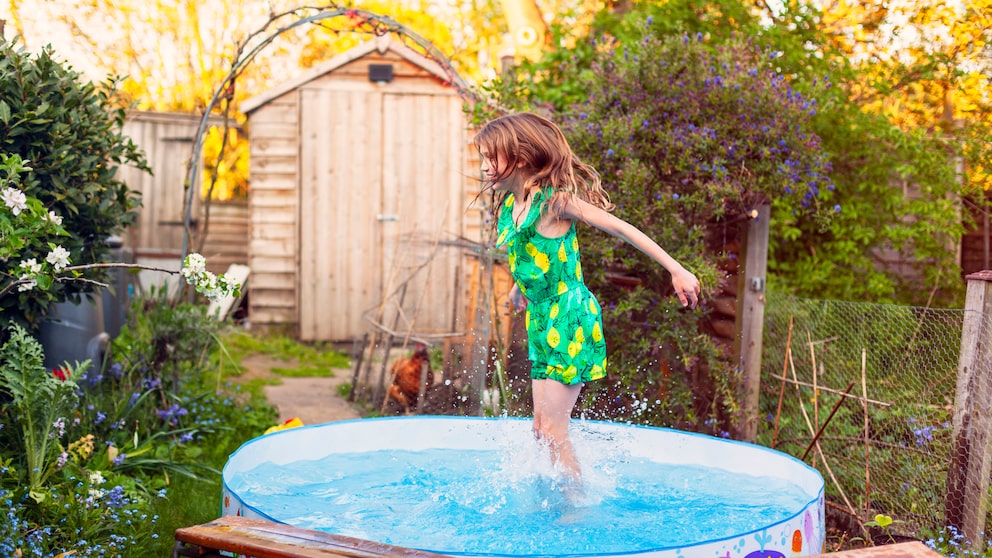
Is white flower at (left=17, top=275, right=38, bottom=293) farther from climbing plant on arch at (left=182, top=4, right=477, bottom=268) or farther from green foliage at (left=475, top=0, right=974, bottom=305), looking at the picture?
green foliage at (left=475, top=0, right=974, bottom=305)

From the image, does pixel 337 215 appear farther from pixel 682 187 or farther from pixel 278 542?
pixel 278 542

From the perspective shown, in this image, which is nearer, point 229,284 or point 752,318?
point 229,284

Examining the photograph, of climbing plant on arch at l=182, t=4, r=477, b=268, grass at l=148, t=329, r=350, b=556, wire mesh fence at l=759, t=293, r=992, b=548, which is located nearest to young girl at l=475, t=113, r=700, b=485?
wire mesh fence at l=759, t=293, r=992, b=548

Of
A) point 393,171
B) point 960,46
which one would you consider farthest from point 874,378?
point 393,171

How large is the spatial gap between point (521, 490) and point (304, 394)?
3419 mm

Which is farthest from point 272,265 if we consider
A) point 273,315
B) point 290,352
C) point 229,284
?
point 229,284

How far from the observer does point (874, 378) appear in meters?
4.29

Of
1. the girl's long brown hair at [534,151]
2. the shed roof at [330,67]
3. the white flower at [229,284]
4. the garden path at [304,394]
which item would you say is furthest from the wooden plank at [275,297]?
the girl's long brown hair at [534,151]

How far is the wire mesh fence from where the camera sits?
350 cm

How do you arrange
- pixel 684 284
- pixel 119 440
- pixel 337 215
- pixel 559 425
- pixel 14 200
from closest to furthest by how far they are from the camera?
pixel 14 200 → pixel 684 284 → pixel 559 425 → pixel 119 440 → pixel 337 215

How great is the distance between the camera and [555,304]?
323 centimetres

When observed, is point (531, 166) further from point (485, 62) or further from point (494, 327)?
point (485, 62)

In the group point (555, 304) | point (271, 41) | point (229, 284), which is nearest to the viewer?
point (229, 284)

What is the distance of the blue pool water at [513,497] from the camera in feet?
9.37
